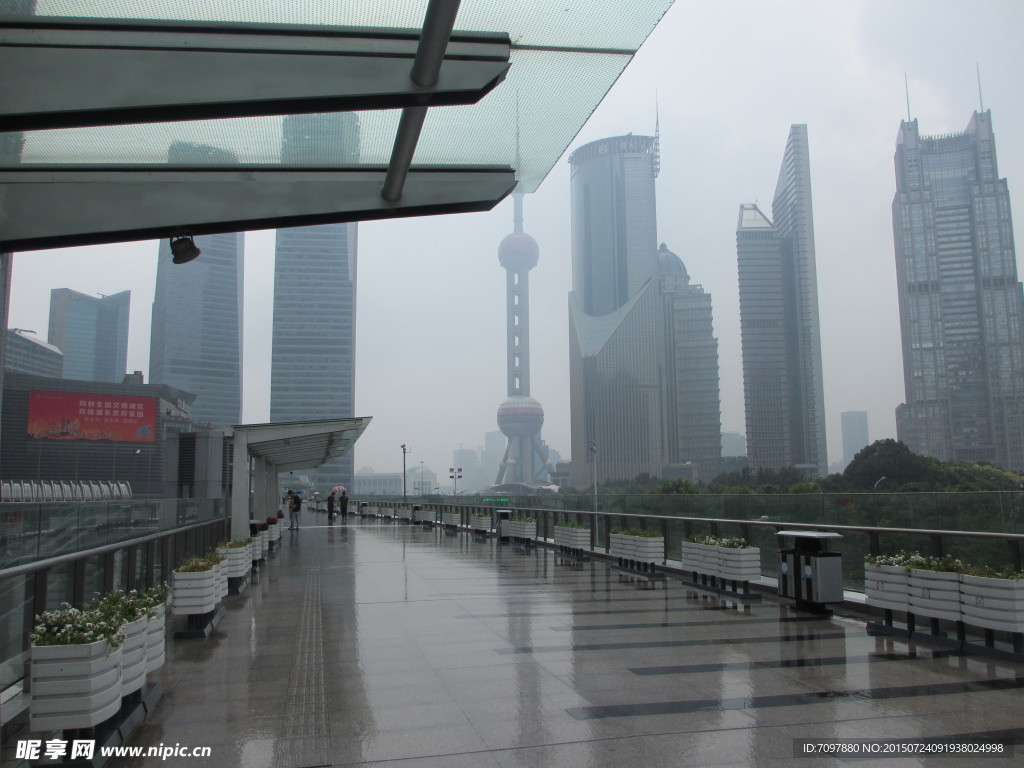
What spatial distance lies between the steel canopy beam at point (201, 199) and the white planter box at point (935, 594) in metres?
5.55

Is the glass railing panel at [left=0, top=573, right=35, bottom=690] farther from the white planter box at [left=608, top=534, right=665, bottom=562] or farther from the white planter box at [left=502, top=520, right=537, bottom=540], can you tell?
the white planter box at [left=502, top=520, right=537, bottom=540]

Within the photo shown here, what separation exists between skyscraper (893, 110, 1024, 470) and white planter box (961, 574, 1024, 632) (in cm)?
13586

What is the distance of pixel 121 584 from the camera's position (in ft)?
26.1

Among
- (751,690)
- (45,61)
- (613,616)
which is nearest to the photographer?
(45,61)

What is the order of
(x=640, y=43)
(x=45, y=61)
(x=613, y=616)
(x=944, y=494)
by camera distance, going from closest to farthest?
(x=45, y=61) < (x=640, y=43) < (x=613, y=616) < (x=944, y=494)

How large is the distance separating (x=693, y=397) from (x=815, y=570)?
165 meters

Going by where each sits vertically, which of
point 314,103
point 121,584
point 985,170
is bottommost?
point 121,584

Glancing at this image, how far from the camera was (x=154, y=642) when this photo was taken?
245 inches

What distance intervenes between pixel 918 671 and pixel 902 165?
18284 centimetres

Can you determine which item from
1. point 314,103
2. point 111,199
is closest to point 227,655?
point 111,199

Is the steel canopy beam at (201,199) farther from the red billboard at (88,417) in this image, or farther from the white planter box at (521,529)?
the red billboard at (88,417)

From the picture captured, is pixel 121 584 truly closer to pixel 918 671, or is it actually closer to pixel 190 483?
pixel 918 671

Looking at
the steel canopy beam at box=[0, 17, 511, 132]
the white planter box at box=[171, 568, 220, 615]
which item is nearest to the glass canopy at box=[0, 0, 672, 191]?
the steel canopy beam at box=[0, 17, 511, 132]

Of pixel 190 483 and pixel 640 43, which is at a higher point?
pixel 640 43
